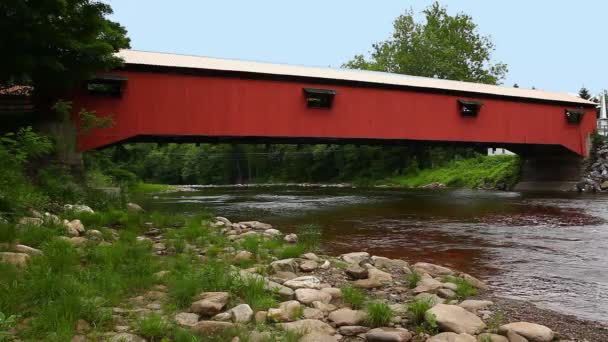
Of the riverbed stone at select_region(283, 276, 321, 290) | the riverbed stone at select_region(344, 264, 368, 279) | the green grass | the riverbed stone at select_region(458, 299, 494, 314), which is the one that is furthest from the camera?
the green grass

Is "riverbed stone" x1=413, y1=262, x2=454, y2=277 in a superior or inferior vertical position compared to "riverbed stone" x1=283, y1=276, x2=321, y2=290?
inferior

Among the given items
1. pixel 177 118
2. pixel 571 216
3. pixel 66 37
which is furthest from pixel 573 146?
pixel 66 37

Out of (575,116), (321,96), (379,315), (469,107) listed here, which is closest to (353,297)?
(379,315)

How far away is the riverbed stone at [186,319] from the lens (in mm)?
3621

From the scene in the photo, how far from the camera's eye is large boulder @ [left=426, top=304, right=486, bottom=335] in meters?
3.80

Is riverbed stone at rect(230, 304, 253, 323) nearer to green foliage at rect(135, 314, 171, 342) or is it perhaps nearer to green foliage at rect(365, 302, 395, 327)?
green foliage at rect(135, 314, 171, 342)

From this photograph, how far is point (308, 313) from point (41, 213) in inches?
187

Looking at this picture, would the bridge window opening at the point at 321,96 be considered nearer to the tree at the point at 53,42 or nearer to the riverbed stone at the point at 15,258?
the tree at the point at 53,42

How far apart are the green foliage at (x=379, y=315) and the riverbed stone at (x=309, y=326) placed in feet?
1.22

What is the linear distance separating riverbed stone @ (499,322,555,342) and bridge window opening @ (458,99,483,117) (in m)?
17.3

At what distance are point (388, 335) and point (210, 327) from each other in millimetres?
1362

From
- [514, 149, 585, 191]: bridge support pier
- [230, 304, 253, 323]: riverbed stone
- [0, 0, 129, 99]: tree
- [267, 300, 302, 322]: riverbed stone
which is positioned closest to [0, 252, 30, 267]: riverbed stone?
[230, 304, 253, 323]: riverbed stone

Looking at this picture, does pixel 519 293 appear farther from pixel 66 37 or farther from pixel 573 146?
pixel 573 146

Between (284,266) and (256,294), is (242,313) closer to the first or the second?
(256,294)
